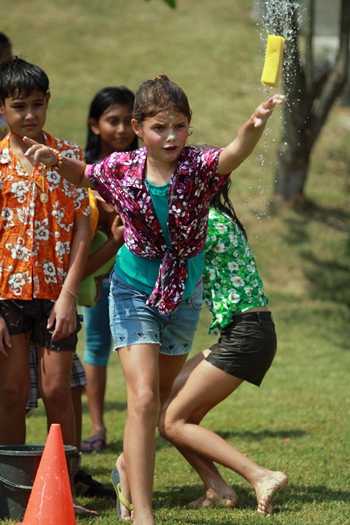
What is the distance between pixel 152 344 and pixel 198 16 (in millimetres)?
18342

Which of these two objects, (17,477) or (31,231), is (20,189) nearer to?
(31,231)

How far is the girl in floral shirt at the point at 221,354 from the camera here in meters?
4.24

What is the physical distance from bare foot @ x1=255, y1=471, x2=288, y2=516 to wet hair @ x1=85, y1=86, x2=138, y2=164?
8.19 feet

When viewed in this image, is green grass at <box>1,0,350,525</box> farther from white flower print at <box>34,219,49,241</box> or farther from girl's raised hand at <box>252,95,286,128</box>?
white flower print at <box>34,219,49,241</box>

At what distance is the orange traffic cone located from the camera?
11.3 ft

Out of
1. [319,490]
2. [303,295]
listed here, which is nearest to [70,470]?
[319,490]

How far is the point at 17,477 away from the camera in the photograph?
12.6ft

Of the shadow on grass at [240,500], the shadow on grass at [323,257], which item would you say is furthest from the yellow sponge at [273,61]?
the shadow on grass at [323,257]

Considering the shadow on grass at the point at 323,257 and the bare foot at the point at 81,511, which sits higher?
the bare foot at the point at 81,511

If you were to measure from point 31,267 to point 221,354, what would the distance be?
3.53 feet

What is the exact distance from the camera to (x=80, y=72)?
18.3 meters

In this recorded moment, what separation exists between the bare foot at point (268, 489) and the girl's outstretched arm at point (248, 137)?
1.54m

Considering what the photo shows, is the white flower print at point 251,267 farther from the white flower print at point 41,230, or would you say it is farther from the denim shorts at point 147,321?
the white flower print at point 41,230

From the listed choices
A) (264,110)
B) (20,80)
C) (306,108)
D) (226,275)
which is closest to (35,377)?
(226,275)
